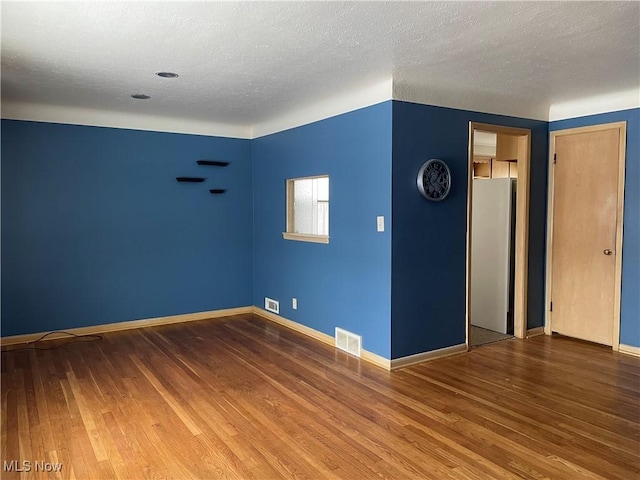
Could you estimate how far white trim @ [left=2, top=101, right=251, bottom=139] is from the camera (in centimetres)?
471

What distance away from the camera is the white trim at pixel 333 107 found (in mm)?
3936

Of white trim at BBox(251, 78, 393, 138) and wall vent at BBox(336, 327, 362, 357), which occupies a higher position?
white trim at BBox(251, 78, 393, 138)

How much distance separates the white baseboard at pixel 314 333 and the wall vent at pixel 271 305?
0.05m

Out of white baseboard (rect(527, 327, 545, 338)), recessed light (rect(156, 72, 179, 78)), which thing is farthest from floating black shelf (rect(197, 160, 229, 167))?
white baseboard (rect(527, 327, 545, 338))

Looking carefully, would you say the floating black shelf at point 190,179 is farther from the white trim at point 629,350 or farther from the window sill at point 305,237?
the white trim at point 629,350

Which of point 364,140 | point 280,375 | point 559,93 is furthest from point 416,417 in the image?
point 559,93

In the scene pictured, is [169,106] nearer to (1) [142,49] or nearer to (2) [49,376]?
(1) [142,49]

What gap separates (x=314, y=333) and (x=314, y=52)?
9.28 feet

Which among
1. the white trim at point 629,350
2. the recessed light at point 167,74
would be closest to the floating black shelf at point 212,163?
the recessed light at point 167,74

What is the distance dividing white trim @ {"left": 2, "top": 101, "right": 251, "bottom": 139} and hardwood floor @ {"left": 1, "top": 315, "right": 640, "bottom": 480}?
229cm

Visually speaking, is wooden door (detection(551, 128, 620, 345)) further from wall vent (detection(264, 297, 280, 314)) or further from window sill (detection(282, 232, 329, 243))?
wall vent (detection(264, 297, 280, 314))

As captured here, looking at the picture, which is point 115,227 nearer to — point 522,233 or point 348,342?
point 348,342

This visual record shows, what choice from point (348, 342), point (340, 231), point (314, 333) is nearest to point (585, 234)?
point (340, 231)

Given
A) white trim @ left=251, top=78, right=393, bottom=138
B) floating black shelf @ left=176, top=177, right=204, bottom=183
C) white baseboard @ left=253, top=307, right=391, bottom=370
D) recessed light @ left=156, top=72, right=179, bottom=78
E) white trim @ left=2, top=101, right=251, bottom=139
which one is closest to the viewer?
recessed light @ left=156, top=72, right=179, bottom=78
